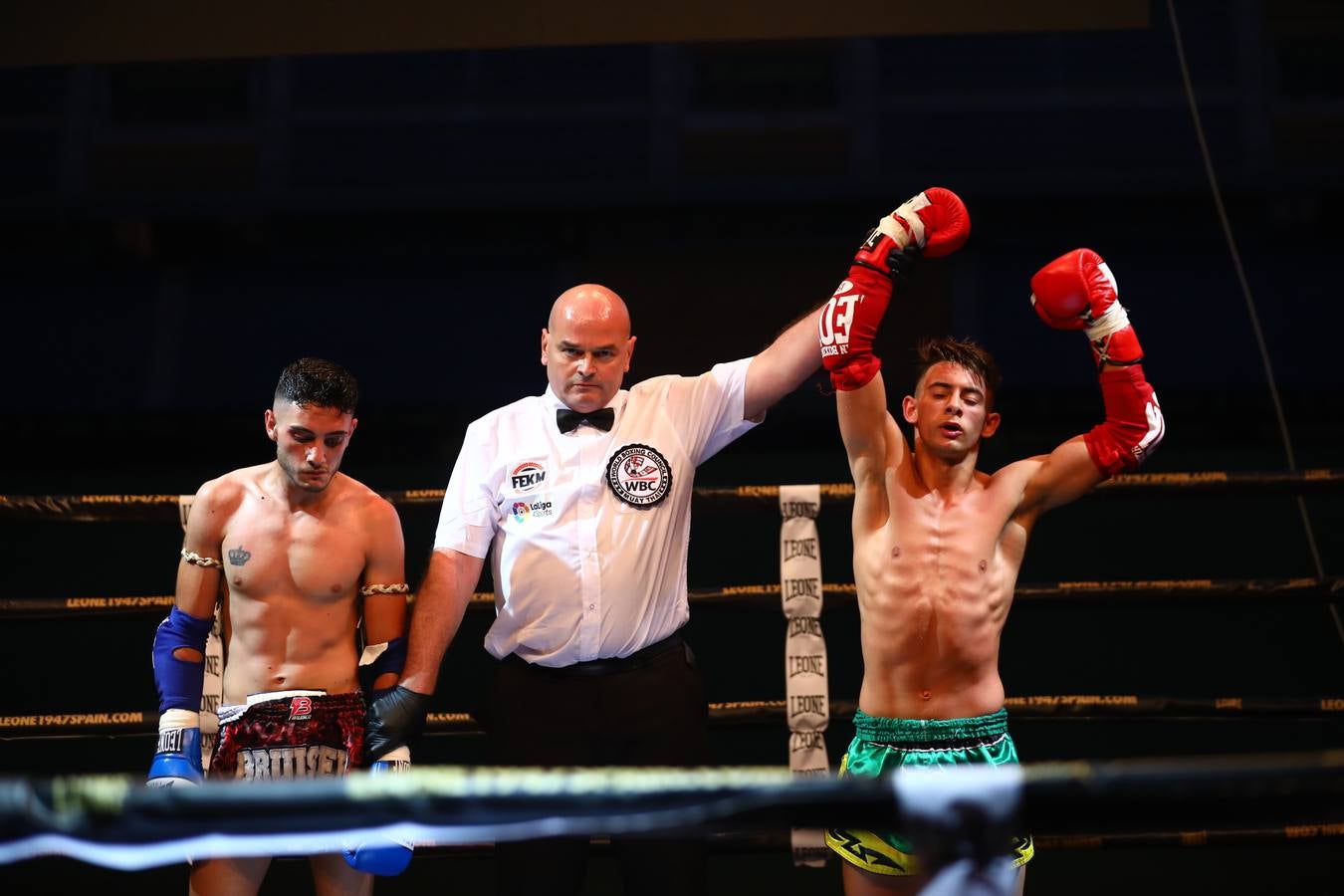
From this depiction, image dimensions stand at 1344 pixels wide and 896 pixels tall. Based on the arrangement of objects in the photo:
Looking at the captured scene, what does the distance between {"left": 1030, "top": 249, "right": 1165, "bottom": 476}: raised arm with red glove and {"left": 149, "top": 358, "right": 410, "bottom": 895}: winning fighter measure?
4.75 ft

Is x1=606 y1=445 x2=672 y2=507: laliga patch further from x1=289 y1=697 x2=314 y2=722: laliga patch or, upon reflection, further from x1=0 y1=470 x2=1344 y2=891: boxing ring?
x1=0 y1=470 x2=1344 y2=891: boxing ring

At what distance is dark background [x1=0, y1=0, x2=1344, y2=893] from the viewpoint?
6086mm

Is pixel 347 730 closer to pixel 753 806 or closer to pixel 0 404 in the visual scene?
pixel 753 806

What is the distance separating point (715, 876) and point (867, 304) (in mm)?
1890

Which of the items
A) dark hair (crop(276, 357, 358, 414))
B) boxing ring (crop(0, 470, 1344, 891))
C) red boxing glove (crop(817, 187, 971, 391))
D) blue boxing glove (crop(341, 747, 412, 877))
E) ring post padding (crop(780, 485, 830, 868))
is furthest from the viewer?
ring post padding (crop(780, 485, 830, 868))

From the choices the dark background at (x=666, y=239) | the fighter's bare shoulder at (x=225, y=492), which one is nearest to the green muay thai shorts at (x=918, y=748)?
the fighter's bare shoulder at (x=225, y=492)

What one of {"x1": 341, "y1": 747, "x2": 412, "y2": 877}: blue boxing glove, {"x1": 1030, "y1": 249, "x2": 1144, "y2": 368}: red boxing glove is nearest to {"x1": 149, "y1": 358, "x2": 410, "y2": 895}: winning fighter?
{"x1": 341, "y1": 747, "x2": 412, "y2": 877}: blue boxing glove

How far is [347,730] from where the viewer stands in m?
2.31

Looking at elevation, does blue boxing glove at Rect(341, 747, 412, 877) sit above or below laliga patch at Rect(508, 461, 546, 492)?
below

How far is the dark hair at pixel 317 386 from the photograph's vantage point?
90.6 inches

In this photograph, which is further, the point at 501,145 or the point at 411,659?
the point at 501,145

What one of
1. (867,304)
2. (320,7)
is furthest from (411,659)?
Result: (320,7)

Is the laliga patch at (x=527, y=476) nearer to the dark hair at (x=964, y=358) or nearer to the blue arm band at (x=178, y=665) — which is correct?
the blue arm band at (x=178, y=665)

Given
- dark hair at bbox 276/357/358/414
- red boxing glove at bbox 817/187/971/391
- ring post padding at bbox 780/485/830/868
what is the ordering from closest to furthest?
red boxing glove at bbox 817/187/971/391
dark hair at bbox 276/357/358/414
ring post padding at bbox 780/485/830/868
